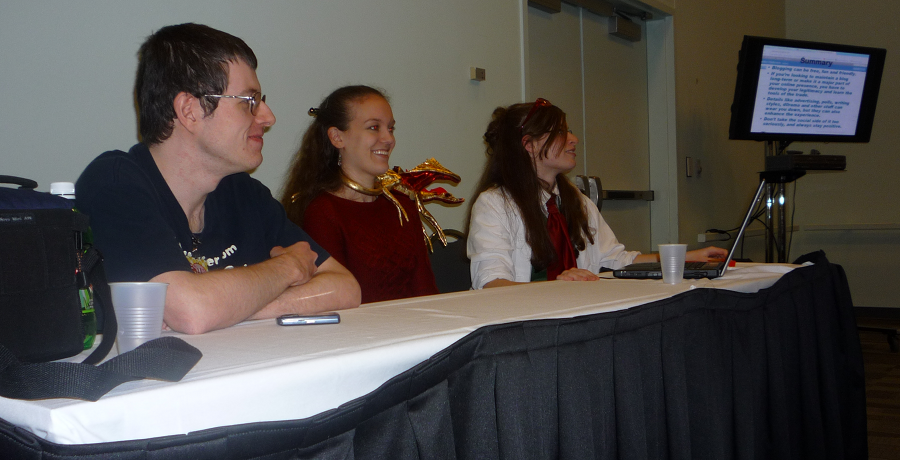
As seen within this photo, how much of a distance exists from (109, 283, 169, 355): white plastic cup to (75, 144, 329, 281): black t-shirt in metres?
0.24

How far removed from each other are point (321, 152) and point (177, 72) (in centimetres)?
80

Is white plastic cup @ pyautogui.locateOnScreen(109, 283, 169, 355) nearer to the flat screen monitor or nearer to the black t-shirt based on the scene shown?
the black t-shirt

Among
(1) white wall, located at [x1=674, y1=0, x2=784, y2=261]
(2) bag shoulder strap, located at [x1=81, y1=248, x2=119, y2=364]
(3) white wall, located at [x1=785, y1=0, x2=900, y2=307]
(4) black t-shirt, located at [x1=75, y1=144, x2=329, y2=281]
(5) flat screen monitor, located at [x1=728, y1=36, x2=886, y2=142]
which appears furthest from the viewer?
(3) white wall, located at [x1=785, y1=0, x2=900, y2=307]

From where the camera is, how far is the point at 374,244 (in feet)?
6.47

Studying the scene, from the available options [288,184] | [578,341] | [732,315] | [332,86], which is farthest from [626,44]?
[578,341]

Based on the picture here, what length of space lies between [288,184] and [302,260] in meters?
0.84

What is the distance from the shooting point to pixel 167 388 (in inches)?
22.7

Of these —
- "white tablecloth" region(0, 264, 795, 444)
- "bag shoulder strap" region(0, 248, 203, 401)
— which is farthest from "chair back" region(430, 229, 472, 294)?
"bag shoulder strap" region(0, 248, 203, 401)

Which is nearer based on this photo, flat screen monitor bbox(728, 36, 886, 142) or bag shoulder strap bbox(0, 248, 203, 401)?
bag shoulder strap bbox(0, 248, 203, 401)

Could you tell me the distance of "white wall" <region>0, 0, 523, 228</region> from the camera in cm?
150

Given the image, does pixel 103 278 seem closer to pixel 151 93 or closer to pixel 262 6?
pixel 151 93

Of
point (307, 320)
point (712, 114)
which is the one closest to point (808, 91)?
point (712, 114)

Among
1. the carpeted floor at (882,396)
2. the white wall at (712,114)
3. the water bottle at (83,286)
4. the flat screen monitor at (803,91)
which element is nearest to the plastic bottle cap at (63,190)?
the water bottle at (83,286)

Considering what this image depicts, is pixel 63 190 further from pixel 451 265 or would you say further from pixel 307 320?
pixel 451 265
